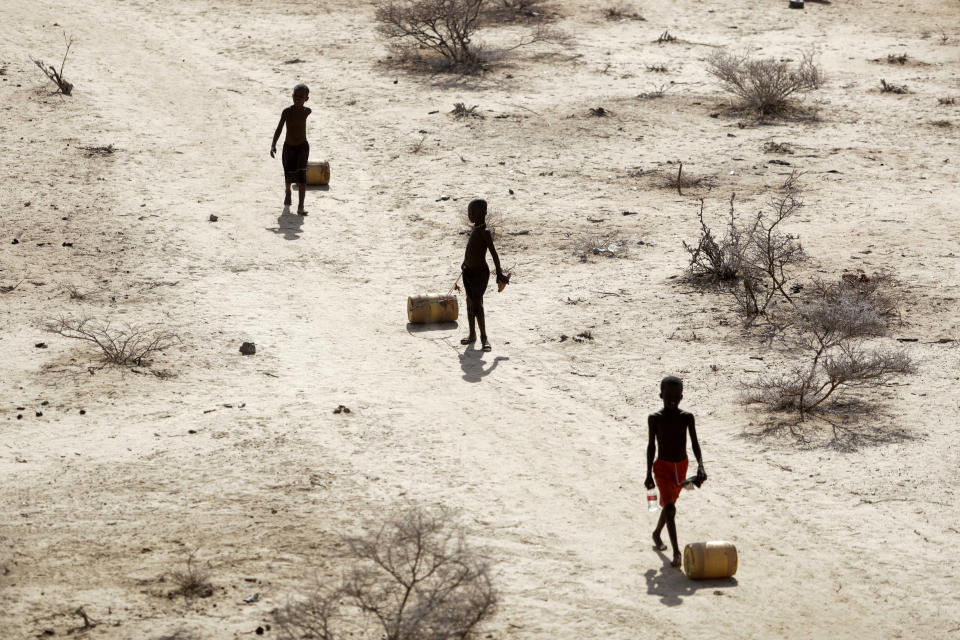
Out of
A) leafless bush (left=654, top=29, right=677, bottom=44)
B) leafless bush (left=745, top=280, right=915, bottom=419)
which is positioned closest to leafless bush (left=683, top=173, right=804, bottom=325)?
leafless bush (left=745, top=280, right=915, bottom=419)

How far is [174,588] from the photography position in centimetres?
598

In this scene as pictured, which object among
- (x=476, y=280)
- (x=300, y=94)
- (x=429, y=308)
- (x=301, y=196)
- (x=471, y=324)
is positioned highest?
(x=300, y=94)

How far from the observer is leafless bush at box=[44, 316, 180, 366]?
29.3ft

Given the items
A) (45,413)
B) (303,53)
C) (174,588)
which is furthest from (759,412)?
(303,53)

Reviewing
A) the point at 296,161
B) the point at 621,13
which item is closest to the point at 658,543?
the point at 296,161

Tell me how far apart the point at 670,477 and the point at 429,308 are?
13.7 ft

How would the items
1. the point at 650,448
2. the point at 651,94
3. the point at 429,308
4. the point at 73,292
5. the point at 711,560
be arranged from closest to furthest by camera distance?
the point at 711,560
the point at 650,448
the point at 429,308
the point at 73,292
the point at 651,94

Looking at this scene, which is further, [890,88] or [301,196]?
[890,88]

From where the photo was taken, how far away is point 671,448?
638cm

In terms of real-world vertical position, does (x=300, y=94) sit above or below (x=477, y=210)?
above

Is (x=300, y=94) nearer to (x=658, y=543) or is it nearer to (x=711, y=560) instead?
(x=658, y=543)

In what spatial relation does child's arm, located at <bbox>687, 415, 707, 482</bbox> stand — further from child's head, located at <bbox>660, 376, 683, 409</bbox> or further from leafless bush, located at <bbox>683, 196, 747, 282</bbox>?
leafless bush, located at <bbox>683, 196, 747, 282</bbox>

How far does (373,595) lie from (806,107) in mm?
13261

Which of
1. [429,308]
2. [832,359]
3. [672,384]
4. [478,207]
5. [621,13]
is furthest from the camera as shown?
[621,13]
